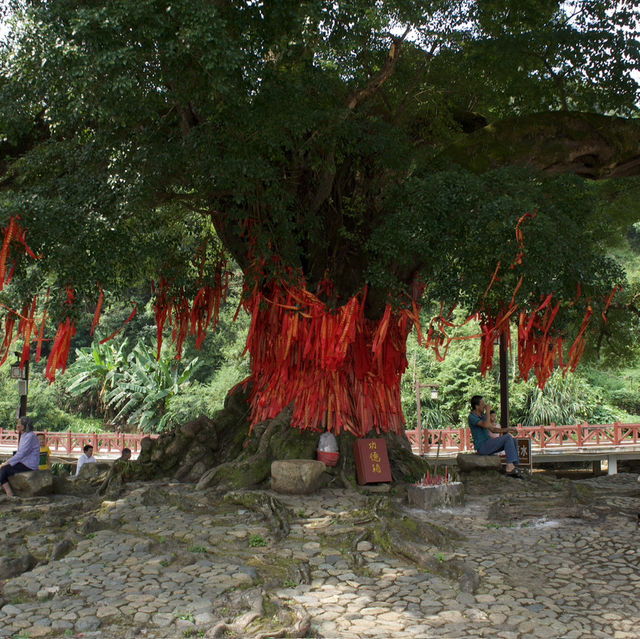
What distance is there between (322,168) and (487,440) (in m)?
4.42

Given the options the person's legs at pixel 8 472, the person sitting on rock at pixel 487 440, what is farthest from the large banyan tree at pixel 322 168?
the person's legs at pixel 8 472

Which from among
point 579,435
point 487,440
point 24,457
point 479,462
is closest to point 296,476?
point 479,462

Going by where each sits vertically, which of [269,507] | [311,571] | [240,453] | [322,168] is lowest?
[311,571]

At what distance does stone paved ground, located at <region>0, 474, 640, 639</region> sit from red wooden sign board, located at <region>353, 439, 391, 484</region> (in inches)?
18.0

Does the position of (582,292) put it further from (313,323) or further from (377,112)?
(377,112)

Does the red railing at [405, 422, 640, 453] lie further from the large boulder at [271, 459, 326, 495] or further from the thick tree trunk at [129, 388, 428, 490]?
the large boulder at [271, 459, 326, 495]

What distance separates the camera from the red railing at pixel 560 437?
17.9 metres

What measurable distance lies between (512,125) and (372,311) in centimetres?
324

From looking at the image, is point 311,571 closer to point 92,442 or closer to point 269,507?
point 269,507

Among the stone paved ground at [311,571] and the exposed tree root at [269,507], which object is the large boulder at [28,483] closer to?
the stone paved ground at [311,571]

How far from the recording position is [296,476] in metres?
8.20

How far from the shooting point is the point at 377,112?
10102 mm

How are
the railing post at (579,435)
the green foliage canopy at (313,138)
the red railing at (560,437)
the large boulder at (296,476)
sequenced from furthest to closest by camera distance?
the railing post at (579,435) < the red railing at (560,437) < the large boulder at (296,476) < the green foliage canopy at (313,138)

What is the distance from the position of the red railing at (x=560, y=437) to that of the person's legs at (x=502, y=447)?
26.0 ft
